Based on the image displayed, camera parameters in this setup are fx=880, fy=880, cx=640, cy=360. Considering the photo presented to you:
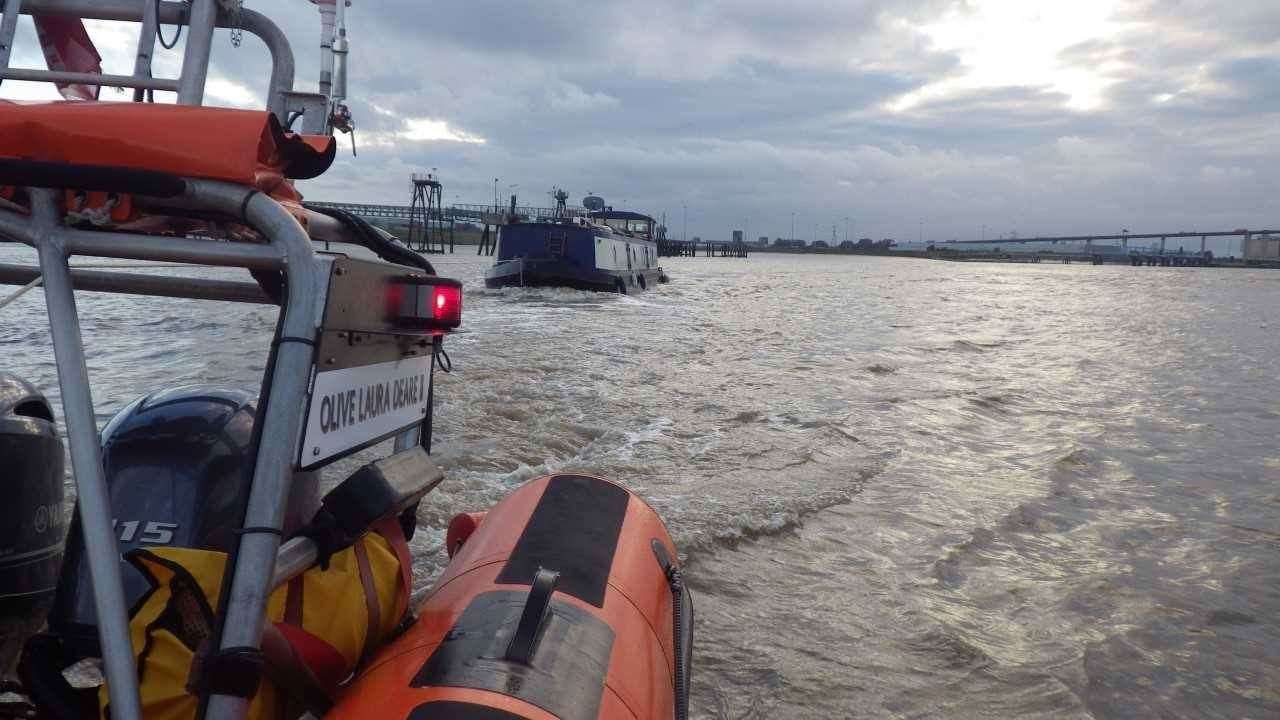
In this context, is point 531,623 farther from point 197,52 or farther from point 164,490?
point 197,52

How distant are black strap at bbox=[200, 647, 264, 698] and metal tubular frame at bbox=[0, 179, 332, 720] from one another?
0.09ft

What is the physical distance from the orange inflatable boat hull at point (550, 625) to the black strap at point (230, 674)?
256 mm

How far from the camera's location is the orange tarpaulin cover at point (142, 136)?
4.59 ft

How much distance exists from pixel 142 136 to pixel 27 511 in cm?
152

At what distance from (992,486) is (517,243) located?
22.8 meters

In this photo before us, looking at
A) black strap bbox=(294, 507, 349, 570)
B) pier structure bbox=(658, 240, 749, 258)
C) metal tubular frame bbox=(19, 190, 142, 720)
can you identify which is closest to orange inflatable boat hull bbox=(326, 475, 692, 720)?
black strap bbox=(294, 507, 349, 570)

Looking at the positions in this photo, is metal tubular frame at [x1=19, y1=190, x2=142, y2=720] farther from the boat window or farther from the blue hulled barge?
the boat window

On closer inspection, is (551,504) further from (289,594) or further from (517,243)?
(517,243)

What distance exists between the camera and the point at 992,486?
596cm

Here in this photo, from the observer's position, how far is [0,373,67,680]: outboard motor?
7.66 feet

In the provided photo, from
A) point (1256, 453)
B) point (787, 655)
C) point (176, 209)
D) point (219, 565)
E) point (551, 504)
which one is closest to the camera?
point (176, 209)

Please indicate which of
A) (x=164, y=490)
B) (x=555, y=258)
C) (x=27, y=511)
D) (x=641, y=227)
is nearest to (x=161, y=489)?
(x=164, y=490)

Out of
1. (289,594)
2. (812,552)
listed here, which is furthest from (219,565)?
(812,552)

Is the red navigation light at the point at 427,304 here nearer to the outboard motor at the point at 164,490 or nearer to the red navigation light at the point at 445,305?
the red navigation light at the point at 445,305
